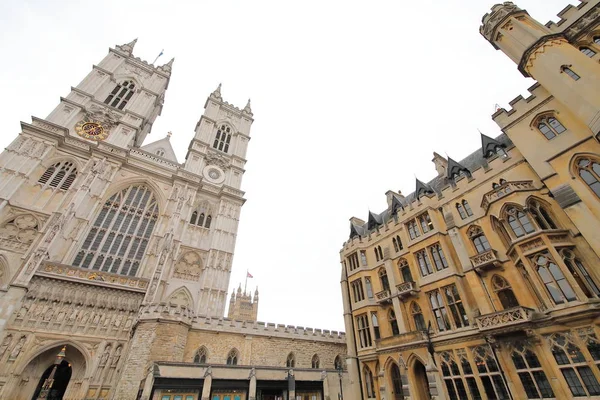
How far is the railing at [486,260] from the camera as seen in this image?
1298cm

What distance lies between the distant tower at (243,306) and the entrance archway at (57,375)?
109 feet

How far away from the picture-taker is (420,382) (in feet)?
48.0

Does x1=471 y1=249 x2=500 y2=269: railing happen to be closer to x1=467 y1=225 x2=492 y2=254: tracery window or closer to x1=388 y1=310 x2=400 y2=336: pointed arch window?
x1=467 y1=225 x2=492 y2=254: tracery window

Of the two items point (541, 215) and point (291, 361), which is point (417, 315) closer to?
point (541, 215)

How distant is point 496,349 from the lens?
11.9m

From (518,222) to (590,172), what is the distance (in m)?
3.22

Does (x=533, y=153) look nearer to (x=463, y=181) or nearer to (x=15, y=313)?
(x=463, y=181)

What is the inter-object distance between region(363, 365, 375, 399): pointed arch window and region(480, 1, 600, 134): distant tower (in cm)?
1758

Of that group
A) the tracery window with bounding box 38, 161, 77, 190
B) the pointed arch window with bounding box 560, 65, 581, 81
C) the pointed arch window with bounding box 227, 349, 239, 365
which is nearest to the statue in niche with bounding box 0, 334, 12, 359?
the tracery window with bounding box 38, 161, 77, 190

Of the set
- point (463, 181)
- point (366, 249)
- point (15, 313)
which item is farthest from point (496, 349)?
point (15, 313)

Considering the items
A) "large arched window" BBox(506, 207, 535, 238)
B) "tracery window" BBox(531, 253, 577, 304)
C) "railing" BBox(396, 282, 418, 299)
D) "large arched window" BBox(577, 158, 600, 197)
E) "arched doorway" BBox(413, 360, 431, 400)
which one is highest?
"large arched window" BBox(577, 158, 600, 197)

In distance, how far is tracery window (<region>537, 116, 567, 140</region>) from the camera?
12680 mm

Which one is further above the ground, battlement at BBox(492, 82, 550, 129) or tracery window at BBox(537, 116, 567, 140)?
battlement at BBox(492, 82, 550, 129)

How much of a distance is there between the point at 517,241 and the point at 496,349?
4955 millimetres
